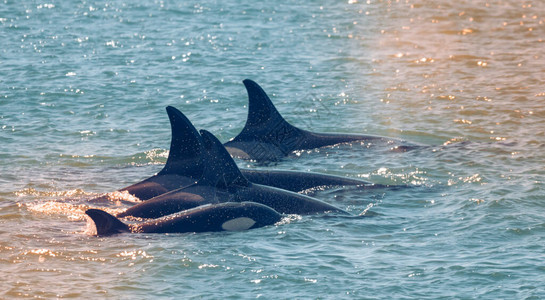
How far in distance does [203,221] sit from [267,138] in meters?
6.59

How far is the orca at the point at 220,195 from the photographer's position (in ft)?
50.5

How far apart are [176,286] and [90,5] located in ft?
116

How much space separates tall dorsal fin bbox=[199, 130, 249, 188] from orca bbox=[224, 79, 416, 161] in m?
5.02

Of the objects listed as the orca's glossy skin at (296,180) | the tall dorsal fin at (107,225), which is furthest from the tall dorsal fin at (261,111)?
the tall dorsal fin at (107,225)

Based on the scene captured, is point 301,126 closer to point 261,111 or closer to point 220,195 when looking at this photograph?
point 261,111

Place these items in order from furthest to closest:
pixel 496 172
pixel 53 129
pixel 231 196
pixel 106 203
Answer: pixel 53 129
pixel 496 172
pixel 106 203
pixel 231 196

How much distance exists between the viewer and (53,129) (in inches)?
954

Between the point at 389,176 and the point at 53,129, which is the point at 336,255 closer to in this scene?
the point at 389,176

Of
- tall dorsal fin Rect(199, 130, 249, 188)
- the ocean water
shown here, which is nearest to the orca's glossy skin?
the ocean water

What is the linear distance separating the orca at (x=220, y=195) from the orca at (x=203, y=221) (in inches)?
21.2

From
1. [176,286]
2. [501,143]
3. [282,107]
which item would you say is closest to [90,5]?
[282,107]

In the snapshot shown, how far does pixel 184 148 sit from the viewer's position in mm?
16719

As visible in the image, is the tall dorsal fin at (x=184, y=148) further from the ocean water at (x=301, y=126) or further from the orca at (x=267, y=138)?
the orca at (x=267, y=138)

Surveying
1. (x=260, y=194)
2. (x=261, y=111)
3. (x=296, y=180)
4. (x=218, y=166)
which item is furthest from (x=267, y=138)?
(x=218, y=166)
